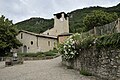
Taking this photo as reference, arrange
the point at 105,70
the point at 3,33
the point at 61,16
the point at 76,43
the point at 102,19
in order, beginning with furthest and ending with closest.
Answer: the point at 61,16 → the point at 102,19 → the point at 3,33 → the point at 76,43 → the point at 105,70

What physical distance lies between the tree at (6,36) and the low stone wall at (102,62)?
2979 cm

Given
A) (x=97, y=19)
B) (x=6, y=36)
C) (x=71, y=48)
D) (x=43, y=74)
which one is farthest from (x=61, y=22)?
(x=43, y=74)

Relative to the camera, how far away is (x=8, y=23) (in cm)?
4659

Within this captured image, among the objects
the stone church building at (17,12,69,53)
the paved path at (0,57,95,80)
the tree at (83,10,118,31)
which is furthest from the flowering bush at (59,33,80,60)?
the stone church building at (17,12,69,53)

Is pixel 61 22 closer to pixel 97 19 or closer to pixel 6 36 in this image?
pixel 97 19

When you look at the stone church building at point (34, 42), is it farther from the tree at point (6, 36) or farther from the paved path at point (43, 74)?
the paved path at point (43, 74)

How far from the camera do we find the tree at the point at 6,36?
44.1 m

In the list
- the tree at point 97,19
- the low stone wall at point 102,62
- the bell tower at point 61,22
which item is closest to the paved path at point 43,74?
the low stone wall at point 102,62

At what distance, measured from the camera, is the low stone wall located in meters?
10.8

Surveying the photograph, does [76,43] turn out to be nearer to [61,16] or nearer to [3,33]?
[3,33]

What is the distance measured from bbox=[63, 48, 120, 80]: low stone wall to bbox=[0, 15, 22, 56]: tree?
29.8 m

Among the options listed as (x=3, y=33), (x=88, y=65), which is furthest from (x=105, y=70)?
(x=3, y=33)

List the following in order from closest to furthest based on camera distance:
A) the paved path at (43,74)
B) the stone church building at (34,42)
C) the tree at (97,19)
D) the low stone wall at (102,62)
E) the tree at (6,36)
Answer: the low stone wall at (102,62) < the paved path at (43,74) < the tree at (6,36) < the tree at (97,19) < the stone church building at (34,42)

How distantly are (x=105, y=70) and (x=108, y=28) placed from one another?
2.73 meters
